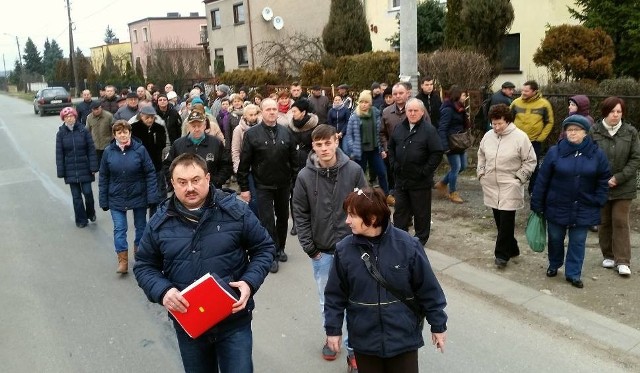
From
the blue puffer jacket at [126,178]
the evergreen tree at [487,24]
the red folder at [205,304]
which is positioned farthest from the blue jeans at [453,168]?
the red folder at [205,304]

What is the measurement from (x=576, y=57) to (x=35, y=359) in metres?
11.5

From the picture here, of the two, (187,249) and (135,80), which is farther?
(135,80)

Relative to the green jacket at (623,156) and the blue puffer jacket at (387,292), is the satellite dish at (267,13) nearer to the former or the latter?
the green jacket at (623,156)

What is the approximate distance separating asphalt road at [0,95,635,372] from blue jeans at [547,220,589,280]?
0.84 metres

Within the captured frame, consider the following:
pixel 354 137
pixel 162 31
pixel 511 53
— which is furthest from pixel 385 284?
pixel 162 31

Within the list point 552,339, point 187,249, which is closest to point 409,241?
point 187,249

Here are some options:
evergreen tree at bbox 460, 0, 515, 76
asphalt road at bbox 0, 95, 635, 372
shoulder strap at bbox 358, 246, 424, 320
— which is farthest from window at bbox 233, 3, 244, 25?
shoulder strap at bbox 358, 246, 424, 320

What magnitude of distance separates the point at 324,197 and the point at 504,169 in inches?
99.2

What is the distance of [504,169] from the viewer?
6012 mm

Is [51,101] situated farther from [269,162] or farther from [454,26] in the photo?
[269,162]

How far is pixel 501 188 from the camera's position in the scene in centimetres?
607

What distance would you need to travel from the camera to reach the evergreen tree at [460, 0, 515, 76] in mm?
14078

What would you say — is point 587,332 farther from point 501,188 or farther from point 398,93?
point 398,93

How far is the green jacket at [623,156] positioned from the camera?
573 cm
